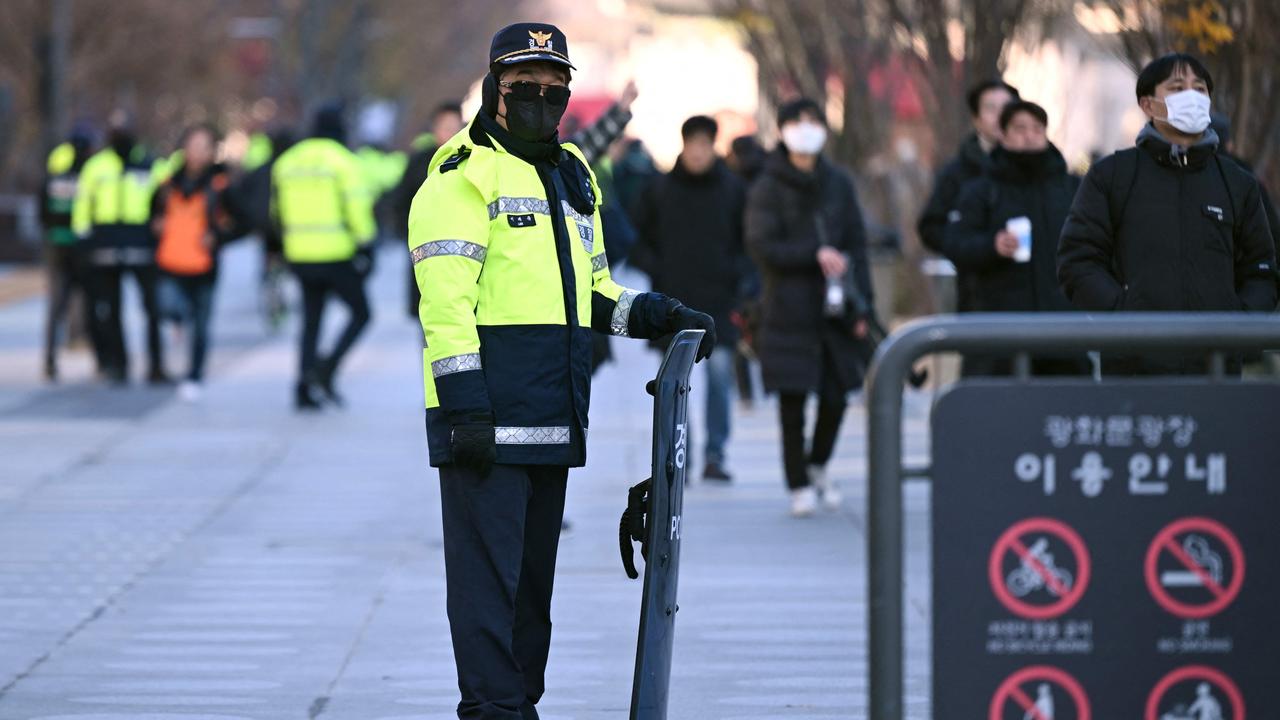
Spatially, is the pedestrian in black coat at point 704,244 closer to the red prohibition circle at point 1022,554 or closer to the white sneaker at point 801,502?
the white sneaker at point 801,502

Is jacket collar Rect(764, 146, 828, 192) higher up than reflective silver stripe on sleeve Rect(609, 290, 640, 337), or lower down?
higher up

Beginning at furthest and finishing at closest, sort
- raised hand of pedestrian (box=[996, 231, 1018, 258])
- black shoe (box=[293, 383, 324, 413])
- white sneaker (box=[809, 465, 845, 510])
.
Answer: black shoe (box=[293, 383, 324, 413]) → white sneaker (box=[809, 465, 845, 510]) → raised hand of pedestrian (box=[996, 231, 1018, 258])

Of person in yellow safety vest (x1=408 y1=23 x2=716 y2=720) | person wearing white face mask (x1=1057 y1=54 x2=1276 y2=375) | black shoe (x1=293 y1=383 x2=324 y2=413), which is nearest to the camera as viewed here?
person in yellow safety vest (x1=408 y1=23 x2=716 y2=720)

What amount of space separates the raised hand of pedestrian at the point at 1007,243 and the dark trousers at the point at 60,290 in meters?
10.3

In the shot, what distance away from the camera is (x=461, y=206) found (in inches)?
226

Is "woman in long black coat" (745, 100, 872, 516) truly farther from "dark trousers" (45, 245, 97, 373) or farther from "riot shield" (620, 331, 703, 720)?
"dark trousers" (45, 245, 97, 373)

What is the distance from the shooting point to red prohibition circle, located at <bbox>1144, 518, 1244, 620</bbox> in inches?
174

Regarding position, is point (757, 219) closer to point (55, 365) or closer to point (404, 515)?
point (404, 515)

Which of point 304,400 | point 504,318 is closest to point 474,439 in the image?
point 504,318

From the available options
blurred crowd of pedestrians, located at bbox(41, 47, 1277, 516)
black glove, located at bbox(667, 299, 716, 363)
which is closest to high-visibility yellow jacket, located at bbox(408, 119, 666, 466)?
black glove, located at bbox(667, 299, 716, 363)

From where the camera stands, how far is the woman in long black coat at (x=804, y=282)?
10680mm

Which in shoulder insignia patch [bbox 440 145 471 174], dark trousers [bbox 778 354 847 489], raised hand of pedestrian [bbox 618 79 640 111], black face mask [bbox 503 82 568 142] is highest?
raised hand of pedestrian [bbox 618 79 640 111]

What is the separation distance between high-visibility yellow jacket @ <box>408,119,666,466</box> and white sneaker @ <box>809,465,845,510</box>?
537 cm

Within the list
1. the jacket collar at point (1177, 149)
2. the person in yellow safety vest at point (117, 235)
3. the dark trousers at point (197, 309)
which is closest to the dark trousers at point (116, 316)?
the person in yellow safety vest at point (117, 235)
